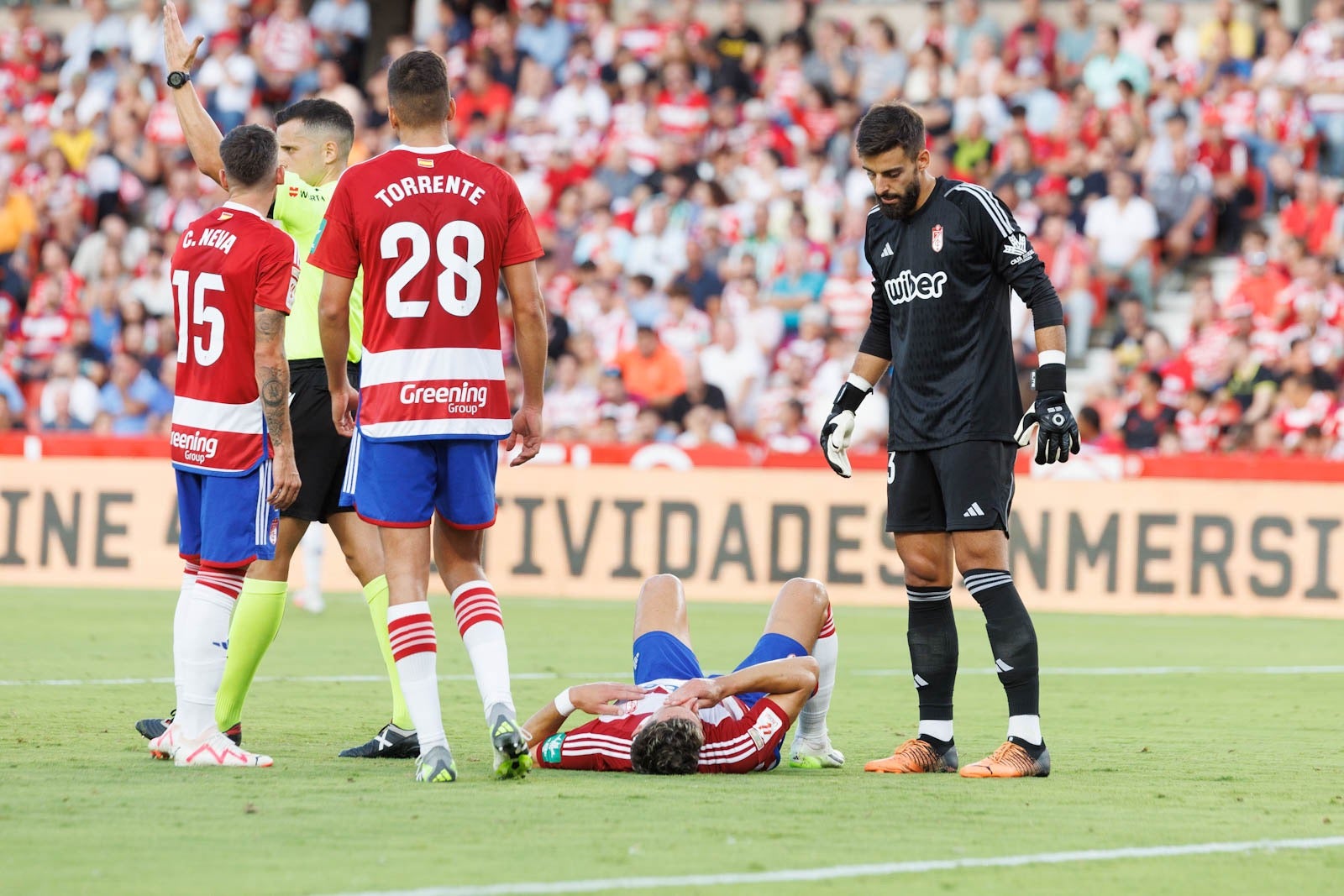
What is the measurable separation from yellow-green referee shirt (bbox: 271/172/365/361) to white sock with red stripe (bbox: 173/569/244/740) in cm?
114

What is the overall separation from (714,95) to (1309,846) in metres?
18.5

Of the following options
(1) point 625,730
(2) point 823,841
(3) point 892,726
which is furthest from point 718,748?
(3) point 892,726

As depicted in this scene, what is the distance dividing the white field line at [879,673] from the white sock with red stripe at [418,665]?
3878 mm

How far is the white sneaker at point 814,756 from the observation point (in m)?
7.62

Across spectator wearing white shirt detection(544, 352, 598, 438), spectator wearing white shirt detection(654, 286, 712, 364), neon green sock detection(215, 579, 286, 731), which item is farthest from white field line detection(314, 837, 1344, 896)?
spectator wearing white shirt detection(654, 286, 712, 364)

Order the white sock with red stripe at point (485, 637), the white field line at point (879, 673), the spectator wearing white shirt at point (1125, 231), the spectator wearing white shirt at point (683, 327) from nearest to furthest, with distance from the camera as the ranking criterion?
the white sock with red stripe at point (485, 637) < the white field line at point (879, 673) < the spectator wearing white shirt at point (1125, 231) < the spectator wearing white shirt at point (683, 327)

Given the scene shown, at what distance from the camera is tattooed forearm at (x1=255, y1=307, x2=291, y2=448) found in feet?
24.2

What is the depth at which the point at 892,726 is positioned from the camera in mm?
9156

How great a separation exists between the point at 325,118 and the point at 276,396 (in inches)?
56.6

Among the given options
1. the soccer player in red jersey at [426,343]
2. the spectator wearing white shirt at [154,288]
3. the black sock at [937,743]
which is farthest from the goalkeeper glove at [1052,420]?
the spectator wearing white shirt at [154,288]

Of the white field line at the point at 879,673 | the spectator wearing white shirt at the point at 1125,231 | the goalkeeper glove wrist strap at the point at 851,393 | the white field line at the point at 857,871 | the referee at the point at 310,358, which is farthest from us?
the spectator wearing white shirt at the point at 1125,231

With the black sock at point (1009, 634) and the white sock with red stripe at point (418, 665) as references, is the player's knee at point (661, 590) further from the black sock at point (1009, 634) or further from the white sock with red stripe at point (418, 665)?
the black sock at point (1009, 634)

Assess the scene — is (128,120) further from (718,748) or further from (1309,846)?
(1309,846)

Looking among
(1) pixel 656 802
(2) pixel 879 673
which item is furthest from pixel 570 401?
(1) pixel 656 802
